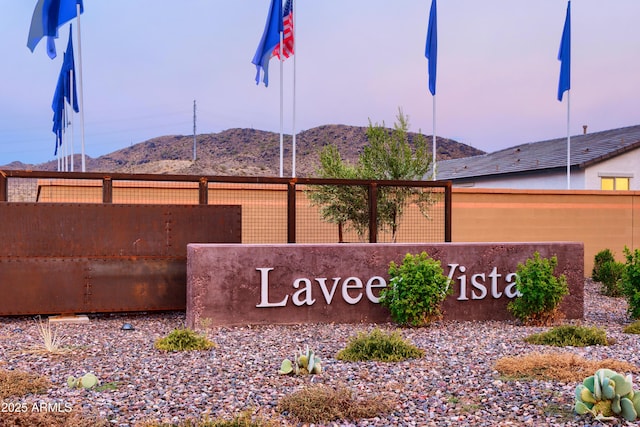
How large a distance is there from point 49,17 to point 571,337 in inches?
593

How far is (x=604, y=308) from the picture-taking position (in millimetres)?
12797

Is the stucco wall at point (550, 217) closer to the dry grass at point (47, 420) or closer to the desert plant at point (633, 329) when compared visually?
the desert plant at point (633, 329)

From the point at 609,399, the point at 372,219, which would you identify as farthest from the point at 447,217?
the point at 609,399

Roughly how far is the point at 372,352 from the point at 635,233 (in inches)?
664

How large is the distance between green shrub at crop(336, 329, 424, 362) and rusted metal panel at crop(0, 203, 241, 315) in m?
4.23

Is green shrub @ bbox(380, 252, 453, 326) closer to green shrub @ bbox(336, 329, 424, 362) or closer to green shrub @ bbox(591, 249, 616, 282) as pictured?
green shrub @ bbox(336, 329, 424, 362)

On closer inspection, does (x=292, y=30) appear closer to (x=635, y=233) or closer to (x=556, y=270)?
(x=556, y=270)

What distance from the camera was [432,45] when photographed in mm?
20172

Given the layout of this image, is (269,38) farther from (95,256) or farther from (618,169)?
(618,169)

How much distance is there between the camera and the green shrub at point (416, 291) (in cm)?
891

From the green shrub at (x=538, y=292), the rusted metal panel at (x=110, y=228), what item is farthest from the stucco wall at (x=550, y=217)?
the rusted metal panel at (x=110, y=228)

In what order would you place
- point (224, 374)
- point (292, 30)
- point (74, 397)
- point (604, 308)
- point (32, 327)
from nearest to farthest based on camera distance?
point (74, 397) → point (224, 374) → point (32, 327) → point (604, 308) → point (292, 30)

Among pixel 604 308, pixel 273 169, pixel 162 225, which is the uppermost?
pixel 273 169

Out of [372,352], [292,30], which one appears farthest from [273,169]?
[372,352]
